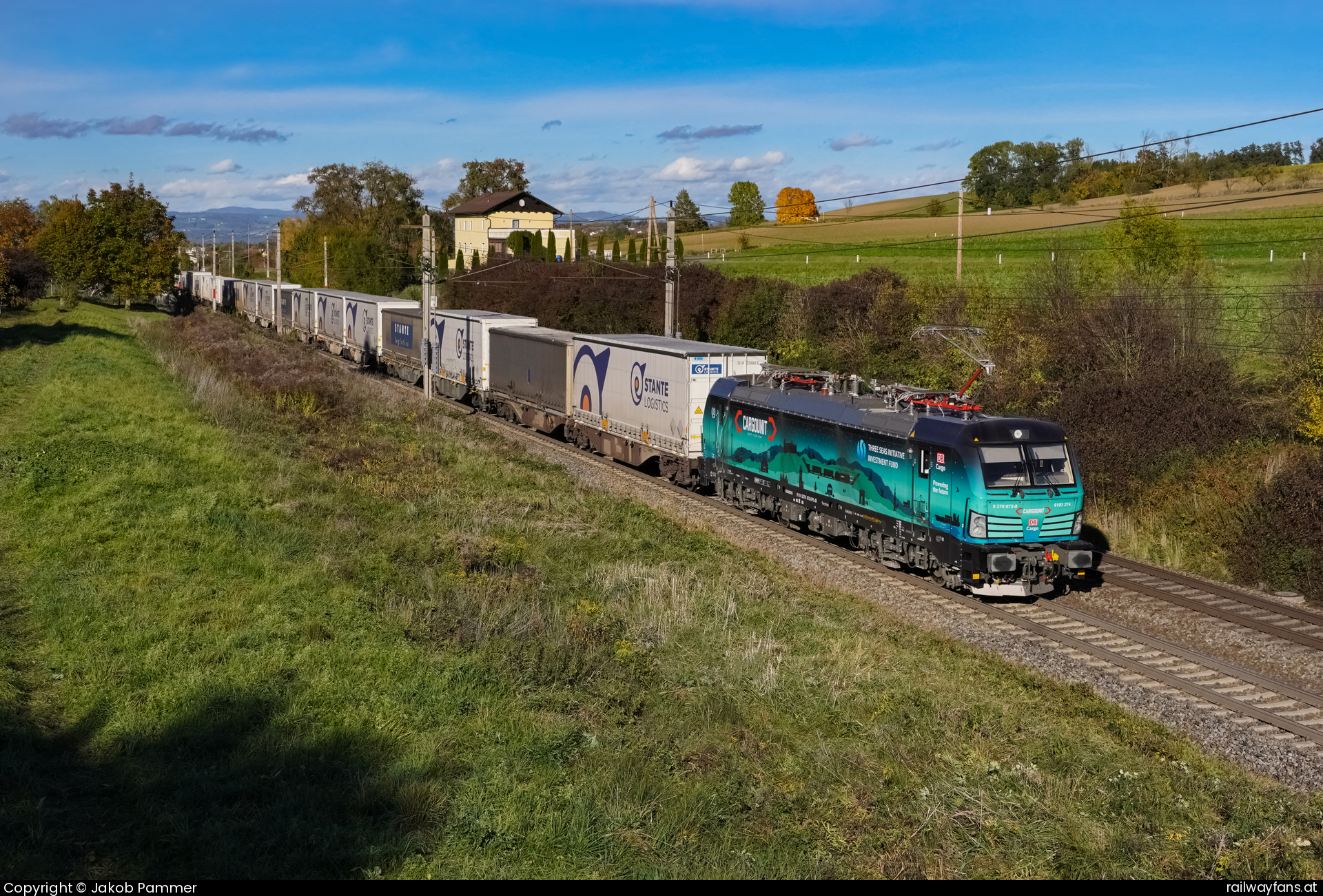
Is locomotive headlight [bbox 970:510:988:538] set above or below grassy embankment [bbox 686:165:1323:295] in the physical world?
below

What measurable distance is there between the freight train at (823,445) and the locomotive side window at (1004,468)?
0.02m

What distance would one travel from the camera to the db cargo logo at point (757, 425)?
877 inches

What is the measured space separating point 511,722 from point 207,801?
2963 millimetres

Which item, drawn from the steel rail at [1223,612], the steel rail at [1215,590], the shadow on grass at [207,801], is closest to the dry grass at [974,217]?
the steel rail at [1215,590]

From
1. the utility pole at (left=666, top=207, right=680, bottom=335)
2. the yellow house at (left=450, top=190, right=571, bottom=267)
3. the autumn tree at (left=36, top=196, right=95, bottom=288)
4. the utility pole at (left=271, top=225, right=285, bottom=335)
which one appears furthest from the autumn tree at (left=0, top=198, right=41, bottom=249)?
the utility pole at (left=666, top=207, right=680, bottom=335)

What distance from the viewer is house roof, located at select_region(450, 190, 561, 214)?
109m

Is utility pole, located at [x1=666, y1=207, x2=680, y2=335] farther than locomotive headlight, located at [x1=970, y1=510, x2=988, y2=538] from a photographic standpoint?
Yes

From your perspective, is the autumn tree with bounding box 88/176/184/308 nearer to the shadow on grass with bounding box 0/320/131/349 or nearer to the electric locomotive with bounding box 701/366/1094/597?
the shadow on grass with bounding box 0/320/131/349

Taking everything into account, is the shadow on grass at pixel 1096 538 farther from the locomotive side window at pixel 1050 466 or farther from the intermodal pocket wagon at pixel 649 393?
the intermodal pocket wagon at pixel 649 393

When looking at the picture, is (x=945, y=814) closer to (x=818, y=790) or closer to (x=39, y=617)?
(x=818, y=790)

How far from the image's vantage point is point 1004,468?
1650 centimetres

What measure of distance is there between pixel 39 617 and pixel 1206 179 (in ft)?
226

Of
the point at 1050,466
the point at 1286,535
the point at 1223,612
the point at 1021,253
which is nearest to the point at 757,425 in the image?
the point at 1050,466

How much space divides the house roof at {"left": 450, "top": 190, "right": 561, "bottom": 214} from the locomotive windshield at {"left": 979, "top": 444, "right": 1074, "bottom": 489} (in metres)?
98.1
